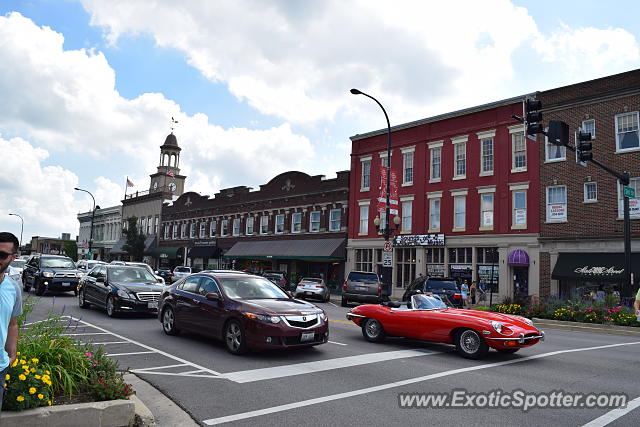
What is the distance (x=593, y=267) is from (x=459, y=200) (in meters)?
8.82

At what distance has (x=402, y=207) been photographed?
3394 cm

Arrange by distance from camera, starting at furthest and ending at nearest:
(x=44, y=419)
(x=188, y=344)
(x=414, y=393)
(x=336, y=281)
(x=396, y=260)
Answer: (x=336, y=281) → (x=396, y=260) → (x=188, y=344) → (x=414, y=393) → (x=44, y=419)

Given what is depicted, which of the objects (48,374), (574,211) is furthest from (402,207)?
(48,374)

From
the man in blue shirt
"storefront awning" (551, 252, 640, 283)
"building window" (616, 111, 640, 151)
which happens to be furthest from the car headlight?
"building window" (616, 111, 640, 151)

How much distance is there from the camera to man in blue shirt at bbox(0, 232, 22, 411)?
3.65m

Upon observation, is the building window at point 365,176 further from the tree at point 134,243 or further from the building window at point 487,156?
the tree at point 134,243

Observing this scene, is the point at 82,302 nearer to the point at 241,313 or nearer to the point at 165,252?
Answer: the point at 241,313

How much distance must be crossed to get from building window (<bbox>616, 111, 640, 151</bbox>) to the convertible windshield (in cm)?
2692

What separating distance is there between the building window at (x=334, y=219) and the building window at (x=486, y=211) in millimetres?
11686

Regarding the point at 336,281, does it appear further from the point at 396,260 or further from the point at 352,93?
the point at 352,93

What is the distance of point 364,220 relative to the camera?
36094mm

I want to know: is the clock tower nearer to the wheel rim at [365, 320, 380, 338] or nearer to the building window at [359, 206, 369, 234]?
the building window at [359, 206, 369, 234]

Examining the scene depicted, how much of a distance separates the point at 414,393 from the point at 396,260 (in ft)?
90.1

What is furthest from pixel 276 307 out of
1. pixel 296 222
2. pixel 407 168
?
pixel 296 222
